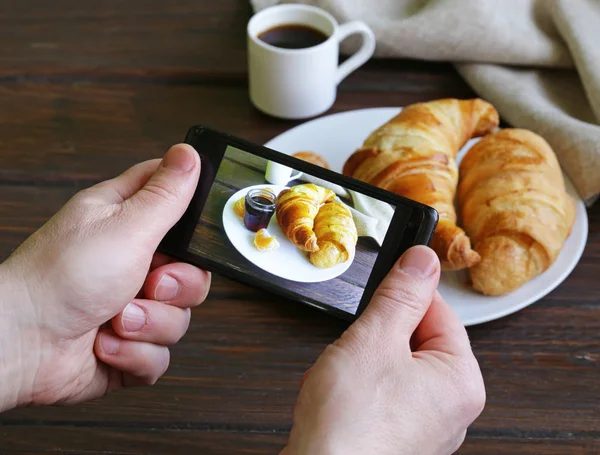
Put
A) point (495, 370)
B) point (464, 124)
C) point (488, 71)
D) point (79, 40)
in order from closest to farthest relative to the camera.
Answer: point (495, 370) < point (464, 124) < point (488, 71) < point (79, 40)

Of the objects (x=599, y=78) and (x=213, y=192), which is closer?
(x=213, y=192)

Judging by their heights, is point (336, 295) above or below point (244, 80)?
above

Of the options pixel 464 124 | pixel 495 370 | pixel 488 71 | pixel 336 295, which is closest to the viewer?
pixel 336 295

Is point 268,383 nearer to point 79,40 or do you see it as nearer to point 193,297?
point 193,297

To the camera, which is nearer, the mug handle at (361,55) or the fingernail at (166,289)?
the fingernail at (166,289)

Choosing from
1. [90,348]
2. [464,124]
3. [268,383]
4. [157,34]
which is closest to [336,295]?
[268,383]

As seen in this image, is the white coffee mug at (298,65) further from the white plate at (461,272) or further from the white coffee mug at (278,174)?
the white coffee mug at (278,174)

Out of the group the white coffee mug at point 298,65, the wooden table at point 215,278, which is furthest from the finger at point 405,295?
the white coffee mug at point 298,65

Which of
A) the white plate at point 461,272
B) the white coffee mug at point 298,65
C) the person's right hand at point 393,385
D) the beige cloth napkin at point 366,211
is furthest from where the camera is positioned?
the white coffee mug at point 298,65
